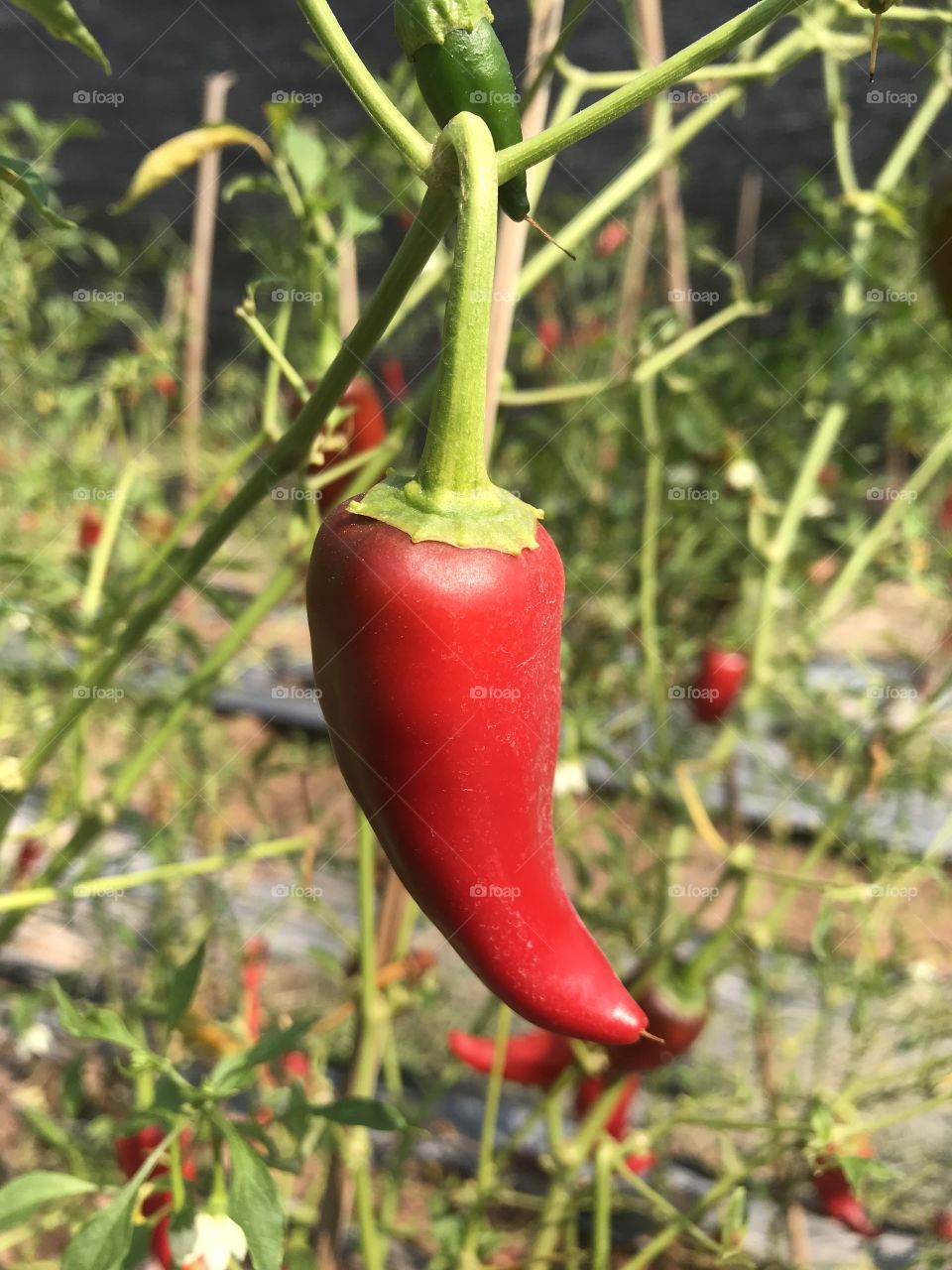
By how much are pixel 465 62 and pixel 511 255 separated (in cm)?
31

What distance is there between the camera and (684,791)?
1.00 meters

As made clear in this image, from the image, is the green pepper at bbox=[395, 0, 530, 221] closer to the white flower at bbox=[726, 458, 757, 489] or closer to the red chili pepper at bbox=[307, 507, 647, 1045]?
the red chili pepper at bbox=[307, 507, 647, 1045]

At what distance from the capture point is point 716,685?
1481 mm

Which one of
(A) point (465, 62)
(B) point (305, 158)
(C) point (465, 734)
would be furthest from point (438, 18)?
(B) point (305, 158)

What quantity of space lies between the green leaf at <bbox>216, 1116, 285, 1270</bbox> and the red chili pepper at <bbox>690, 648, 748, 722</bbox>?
1004 millimetres

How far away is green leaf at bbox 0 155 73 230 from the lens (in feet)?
1.45

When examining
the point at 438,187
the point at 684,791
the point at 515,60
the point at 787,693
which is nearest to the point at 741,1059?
the point at 787,693

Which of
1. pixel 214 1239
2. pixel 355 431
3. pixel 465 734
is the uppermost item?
pixel 355 431

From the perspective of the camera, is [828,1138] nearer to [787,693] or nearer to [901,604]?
[787,693]

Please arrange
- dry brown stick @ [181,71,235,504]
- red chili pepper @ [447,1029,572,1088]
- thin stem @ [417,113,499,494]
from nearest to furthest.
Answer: thin stem @ [417,113,499,494] < red chili pepper @ [447,1029,572,1088] < dry brown stick @ [181,71,235,504]

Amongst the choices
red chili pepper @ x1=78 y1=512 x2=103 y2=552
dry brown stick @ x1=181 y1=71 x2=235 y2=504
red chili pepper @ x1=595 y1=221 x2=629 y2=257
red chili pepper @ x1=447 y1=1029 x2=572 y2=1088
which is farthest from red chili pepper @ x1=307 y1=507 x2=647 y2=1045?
red chili pepper @ x1=595 y1=221 x2=629 y2=257

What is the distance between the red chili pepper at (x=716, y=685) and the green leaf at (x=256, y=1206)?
100 centimetres

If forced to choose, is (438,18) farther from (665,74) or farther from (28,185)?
(28,185)

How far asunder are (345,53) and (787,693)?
4.57 feet
